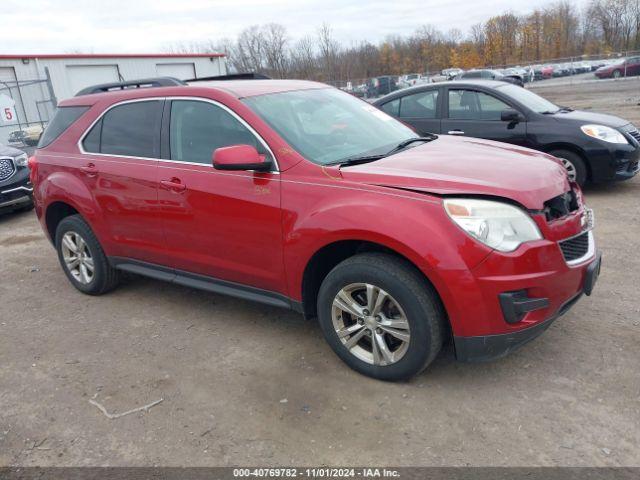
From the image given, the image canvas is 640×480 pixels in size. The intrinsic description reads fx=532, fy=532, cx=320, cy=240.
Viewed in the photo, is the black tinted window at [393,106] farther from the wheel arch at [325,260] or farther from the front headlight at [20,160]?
the front headlight at [20,160]

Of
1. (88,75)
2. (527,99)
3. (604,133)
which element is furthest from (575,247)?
(88,75)

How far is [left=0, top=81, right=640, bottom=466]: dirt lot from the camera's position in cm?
267

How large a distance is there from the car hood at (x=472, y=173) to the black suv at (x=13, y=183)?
7175mm

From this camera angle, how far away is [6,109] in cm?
1557

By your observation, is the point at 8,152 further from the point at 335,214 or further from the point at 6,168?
the point at 335,214

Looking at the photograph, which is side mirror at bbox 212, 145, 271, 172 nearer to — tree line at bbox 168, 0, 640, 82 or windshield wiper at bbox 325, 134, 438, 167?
windshield wiper at bbox 325, 134, 438, 167

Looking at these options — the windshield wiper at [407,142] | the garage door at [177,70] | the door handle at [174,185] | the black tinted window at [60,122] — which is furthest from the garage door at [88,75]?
the windshield wiper at [407,142]

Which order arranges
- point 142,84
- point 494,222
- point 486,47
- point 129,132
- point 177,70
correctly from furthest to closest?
point 486,47
point 177,70
point 142,84
point 129,132
point 494,222

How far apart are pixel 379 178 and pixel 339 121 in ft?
3.36

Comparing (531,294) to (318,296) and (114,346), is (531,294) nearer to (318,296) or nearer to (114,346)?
(318,296)

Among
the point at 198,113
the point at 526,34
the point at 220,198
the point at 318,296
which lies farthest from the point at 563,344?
the point at 526,34

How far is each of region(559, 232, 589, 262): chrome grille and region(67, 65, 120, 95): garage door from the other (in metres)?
24.7

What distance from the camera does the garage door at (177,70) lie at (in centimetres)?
2798

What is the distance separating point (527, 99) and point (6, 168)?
8.07m
